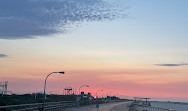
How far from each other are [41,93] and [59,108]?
3084 inches

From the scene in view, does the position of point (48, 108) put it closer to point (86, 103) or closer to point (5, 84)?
point (86, 103)

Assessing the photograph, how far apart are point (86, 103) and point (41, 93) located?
4604 centimetres

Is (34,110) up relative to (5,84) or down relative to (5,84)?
down

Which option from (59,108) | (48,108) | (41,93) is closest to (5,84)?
(41,93)

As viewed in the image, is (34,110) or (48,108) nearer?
(34,110)

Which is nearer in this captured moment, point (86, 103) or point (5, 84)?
point (86, 103)

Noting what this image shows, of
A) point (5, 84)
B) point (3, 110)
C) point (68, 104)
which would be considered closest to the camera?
point (3, 110)

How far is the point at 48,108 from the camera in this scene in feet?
155

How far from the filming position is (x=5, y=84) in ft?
333

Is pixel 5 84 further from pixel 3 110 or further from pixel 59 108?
pixel 3 110

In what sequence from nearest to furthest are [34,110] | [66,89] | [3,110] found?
[3,110] → [34,110] → [66,89]

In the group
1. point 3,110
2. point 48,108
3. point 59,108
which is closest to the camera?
point 3,110

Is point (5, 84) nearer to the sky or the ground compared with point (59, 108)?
nearer to the sky

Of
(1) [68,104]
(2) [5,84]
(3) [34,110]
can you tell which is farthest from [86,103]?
(3) [34,110]
